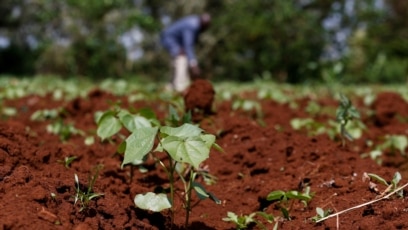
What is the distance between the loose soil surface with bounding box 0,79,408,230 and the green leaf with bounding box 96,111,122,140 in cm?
19

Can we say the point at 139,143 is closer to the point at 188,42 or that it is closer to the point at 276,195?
the point at 276,195

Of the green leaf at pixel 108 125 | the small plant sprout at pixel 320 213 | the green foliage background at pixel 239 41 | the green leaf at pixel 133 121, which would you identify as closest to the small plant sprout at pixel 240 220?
the small plant sprout at pixel 320 213

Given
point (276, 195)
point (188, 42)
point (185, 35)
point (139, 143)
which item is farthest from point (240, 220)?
point (185, 35)

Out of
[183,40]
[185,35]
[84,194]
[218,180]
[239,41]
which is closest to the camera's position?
[84,194]

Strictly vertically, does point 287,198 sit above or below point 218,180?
above

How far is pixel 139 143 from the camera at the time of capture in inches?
88.7

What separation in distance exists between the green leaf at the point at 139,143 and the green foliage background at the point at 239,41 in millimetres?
17500

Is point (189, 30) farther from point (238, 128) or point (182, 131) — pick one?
point (182, 131)

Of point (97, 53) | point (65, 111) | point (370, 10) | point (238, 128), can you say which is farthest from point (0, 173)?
point (370, 10)

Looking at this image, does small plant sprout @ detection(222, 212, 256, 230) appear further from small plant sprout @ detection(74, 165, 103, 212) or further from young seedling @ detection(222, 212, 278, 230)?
small plant sprout @ detection(74, 165, 103, 212)

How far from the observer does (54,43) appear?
25828mm

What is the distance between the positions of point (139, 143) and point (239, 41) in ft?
67.0

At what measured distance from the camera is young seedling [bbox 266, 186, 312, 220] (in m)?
2.56

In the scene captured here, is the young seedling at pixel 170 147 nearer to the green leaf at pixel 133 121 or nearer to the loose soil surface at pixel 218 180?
the loose soil surface at pixel 218 180
